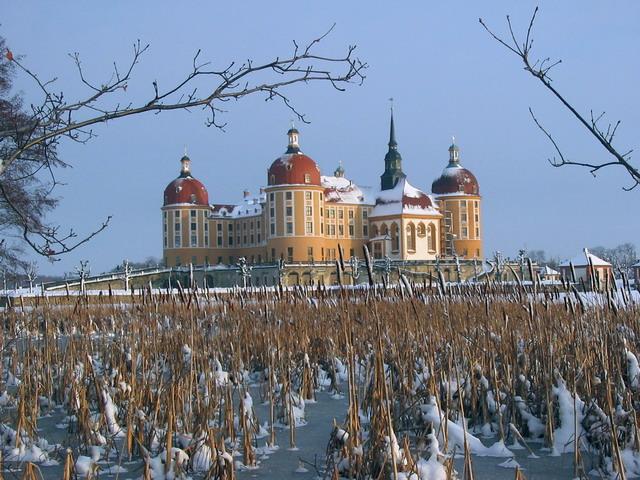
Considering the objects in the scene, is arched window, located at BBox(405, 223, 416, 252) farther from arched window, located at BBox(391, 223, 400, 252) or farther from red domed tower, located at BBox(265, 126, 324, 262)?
red domed tower, located at BBox(265, 126, 324, 262)

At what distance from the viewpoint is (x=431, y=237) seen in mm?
82688

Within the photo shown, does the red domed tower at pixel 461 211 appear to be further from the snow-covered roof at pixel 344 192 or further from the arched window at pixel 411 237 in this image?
the snow-covered roof at pixel 344 192

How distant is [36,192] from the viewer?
18625 millimetres

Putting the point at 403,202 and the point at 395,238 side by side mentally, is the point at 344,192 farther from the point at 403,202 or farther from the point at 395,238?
the point at 395,238

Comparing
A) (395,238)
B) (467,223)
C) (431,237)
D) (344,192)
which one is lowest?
(395,238)

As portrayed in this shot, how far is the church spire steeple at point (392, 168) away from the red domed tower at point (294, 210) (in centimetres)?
Answer: 1417

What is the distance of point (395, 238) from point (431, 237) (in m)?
4.28

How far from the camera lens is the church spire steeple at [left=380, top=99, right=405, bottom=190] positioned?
301 feet

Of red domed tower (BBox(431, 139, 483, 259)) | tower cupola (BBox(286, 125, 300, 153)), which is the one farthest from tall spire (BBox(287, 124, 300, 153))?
red domed tower (BBox(431, 139, 483, 259))

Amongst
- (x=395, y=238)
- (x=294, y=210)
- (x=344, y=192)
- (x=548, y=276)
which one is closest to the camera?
(x=548, y=276)

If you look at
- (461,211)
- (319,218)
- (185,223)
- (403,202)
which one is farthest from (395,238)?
(185,223)

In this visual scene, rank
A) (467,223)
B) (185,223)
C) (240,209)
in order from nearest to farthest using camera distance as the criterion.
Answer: (185,223) < (467,223) < (240,209)

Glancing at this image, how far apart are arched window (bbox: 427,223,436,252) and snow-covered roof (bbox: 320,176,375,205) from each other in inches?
265

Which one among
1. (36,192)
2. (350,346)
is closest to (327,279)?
(36,192)
